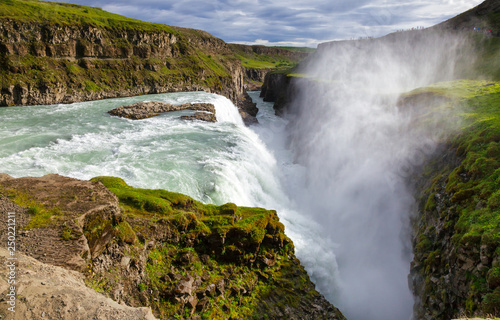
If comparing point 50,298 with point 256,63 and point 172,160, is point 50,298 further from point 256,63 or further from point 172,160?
point 256,63

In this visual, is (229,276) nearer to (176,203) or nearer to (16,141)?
(176,203)

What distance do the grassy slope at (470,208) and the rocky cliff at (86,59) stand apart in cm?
5581

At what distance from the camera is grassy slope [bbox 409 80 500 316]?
28.4 feet

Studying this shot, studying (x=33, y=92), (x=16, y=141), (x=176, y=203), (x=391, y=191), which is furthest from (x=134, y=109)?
(x=391, y=191)

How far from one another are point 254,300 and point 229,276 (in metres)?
1.24

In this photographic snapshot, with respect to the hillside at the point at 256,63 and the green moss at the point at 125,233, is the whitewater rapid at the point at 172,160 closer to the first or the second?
the green moss at the point at 125,233

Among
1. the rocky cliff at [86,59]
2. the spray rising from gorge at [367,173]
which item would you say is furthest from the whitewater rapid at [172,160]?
the rocky cliff at [86,59]

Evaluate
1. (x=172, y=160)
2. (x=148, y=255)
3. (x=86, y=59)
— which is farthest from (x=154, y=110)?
(x=148, y=255)

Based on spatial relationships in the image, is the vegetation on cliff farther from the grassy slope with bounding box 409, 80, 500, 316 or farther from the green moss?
the grassy slope with bounding box 409, 80, 500, 316

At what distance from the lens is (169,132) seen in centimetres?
3105

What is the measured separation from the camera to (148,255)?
8836 millimetres

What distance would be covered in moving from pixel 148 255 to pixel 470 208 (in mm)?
12598

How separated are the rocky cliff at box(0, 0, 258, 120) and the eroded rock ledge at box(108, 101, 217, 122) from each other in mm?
18825

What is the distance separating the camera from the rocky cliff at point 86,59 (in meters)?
46.9
